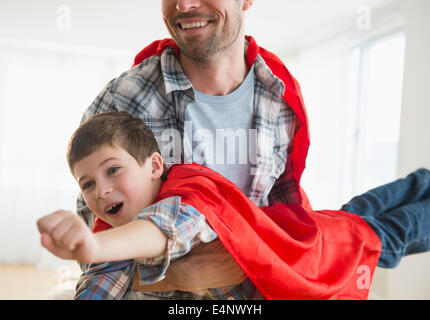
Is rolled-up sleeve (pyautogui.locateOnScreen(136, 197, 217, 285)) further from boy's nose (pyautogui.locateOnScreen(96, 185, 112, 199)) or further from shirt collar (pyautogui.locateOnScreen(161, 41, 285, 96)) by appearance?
shirt collar (pyautogui.locateOnScreen(161, 41, 285, 96))

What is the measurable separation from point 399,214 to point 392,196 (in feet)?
0.16

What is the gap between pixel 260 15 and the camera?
7.07ft

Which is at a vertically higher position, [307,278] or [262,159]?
[262,159]

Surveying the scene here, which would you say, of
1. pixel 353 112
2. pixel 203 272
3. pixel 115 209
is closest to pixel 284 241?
pixel 203 272

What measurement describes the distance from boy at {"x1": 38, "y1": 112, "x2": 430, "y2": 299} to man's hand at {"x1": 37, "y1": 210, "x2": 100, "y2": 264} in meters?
0.08

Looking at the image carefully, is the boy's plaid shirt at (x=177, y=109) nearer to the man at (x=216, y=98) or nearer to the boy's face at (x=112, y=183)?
the man at (x=216, y=98)

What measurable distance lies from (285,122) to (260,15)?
1.55m

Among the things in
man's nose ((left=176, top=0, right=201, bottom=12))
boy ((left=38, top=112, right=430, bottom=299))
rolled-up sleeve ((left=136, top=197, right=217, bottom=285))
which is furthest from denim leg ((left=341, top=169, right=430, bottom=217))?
man's nose ((left=176, top=0, right=201, bottom=12))

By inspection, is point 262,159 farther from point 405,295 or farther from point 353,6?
point 353,6

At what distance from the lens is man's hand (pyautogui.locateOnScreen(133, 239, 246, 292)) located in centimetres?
51

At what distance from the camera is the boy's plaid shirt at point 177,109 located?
674 millimetres

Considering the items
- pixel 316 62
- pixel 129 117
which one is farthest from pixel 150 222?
pixel 316 62

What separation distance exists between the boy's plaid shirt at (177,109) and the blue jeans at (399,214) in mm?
149

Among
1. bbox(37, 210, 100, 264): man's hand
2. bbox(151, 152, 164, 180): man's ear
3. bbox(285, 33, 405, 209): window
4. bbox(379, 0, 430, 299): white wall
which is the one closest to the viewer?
bbox(37, 210, 100, 264): man's hand
